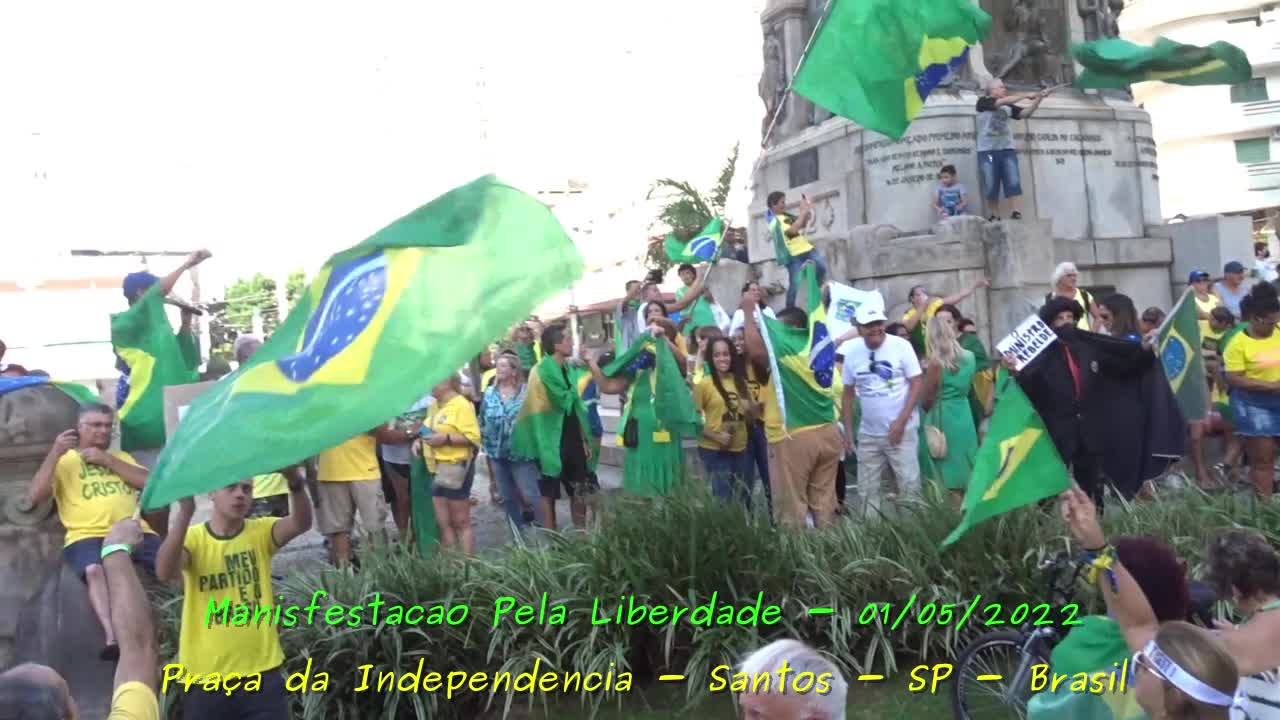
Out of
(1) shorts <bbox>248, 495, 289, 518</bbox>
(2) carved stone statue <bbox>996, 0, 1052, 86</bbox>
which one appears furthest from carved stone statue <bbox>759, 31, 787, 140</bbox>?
(1) shorts <bbox>248, 495, 289, 518</bbox>

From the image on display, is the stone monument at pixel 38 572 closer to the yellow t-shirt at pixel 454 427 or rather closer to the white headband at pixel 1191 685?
the yellow t-shirt at pixel 454 427

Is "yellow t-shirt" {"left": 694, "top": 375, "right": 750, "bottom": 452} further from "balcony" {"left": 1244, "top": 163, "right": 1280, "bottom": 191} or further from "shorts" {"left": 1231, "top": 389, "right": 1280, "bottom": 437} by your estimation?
"balcony" {"left": 1244, "top": 163, "right": 1280, "bottom": 191}

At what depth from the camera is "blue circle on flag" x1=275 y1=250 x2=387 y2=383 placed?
3.89 metres

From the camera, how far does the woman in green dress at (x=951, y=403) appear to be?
8.55m

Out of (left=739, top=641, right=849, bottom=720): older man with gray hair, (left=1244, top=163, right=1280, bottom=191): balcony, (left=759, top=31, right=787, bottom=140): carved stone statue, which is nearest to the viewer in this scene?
(left=739, top=641, right=849, bottom=720): older man with gray hair

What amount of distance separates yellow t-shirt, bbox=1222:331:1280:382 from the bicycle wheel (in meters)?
5.26

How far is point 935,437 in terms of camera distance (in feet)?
28.0

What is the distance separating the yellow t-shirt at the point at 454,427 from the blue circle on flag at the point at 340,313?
4524 mm

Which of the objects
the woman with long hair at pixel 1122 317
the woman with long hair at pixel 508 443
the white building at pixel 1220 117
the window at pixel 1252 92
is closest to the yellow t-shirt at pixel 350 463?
the woman with long hair at pixel 508 443

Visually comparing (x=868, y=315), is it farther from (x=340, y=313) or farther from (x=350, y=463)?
(x=340, y=313)

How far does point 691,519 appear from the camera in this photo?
20.0ft

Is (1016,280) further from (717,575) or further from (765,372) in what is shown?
(717,575)

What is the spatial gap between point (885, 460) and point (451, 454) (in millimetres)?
3220

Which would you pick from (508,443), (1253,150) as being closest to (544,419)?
(508,443)
